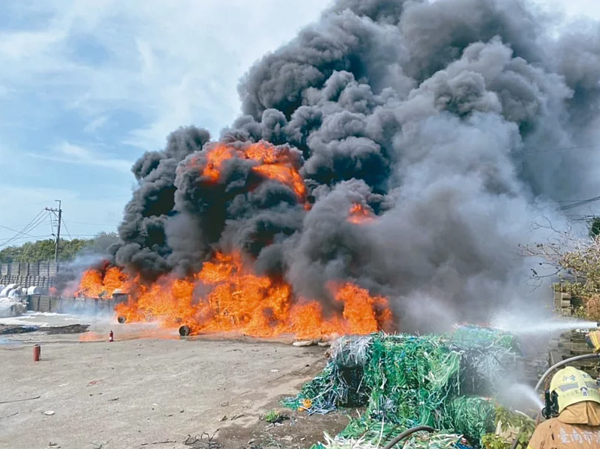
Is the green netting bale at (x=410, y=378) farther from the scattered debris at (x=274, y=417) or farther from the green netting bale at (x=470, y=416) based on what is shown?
the scattered debris at (x=274, y=417)

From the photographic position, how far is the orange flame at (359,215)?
84.8 ft

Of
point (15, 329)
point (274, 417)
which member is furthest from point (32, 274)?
point (274, 417)

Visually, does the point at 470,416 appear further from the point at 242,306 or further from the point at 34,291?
the point at 34,291

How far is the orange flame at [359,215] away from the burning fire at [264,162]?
538 cm

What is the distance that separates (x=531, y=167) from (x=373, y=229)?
16.7 m

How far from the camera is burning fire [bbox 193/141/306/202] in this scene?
30359 millimetres

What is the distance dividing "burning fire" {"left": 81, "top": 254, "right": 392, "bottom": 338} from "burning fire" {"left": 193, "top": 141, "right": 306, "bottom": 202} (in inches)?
224

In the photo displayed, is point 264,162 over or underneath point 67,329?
over

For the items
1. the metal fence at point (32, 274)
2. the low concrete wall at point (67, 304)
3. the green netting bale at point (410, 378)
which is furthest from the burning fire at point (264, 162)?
the metal fence at point (32, 274)

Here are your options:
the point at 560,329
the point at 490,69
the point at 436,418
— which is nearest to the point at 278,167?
the point at 490,69

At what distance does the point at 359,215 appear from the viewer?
26.5m

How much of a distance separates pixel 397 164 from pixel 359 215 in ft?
24.1

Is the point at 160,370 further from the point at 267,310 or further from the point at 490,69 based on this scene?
the point at 490,69

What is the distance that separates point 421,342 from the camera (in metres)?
8.56
